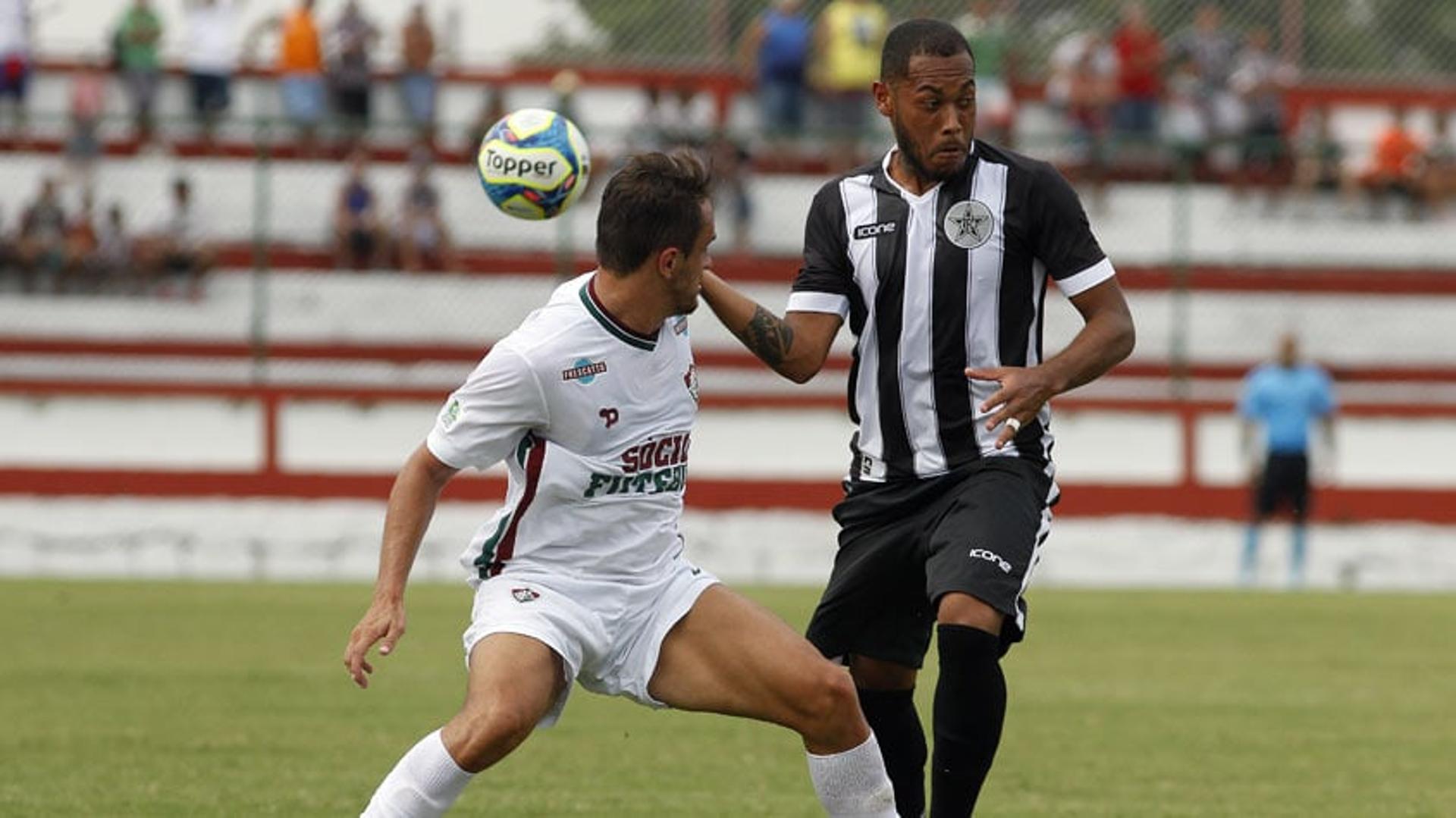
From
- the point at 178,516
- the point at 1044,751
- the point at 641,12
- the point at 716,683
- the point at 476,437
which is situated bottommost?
the point at 178,516

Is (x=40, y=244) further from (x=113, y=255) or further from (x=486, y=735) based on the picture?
(x=486, y=735)

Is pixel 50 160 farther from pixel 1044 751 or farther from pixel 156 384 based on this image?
pixel 1044 751

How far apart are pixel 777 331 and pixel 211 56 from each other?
18.3 metres

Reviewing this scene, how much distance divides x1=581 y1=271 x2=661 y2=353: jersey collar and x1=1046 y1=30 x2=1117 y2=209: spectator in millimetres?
17700

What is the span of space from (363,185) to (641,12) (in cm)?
438

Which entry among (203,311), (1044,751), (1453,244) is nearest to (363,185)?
(203,311)

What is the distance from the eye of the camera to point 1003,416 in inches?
251

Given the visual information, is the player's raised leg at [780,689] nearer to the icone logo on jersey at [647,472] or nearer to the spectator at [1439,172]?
the icone logo on jersey at [647,472]

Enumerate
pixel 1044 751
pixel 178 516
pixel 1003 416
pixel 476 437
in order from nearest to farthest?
1. pixel 476 437
2. pixel 1003 416
3. pixel 1044 751
4. pixel 178 516

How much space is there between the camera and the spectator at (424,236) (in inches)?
894

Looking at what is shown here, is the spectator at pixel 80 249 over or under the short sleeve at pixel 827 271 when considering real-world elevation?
under

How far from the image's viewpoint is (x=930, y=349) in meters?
6.72

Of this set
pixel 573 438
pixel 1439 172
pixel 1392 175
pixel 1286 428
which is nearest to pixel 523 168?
pixel 573 438

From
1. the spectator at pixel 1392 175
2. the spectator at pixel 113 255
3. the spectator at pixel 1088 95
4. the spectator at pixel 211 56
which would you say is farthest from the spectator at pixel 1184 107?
the spectator at pixel 113 255
